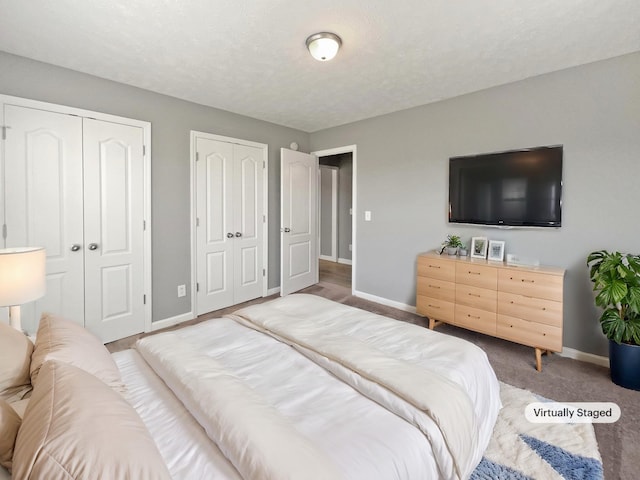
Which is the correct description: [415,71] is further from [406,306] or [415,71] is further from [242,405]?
[242,405]

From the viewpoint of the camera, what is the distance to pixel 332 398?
121 centimetres

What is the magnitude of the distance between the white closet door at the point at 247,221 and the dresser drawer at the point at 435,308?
2.17 metres

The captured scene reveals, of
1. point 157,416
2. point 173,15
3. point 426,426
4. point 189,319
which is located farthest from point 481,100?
point 189,319

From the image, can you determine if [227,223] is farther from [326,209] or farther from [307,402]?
[326,209]

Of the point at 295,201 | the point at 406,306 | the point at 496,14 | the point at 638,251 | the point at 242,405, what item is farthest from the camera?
the point at 295,201

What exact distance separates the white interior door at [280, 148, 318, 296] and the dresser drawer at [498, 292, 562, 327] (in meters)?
2.68

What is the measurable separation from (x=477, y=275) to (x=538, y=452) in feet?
4.80

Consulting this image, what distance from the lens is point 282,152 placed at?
4.18 meters

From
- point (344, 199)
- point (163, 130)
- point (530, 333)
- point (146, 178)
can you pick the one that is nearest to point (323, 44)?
point (163, 130)

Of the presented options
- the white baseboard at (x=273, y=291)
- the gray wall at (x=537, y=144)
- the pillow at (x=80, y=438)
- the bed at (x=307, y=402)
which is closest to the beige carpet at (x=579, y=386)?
the gray wall at (x=537, y=144)

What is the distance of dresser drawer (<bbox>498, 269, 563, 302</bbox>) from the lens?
7.88ft

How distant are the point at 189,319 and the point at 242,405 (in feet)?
9.27

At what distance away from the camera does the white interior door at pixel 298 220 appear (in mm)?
4320

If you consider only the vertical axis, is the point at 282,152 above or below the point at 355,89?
below
